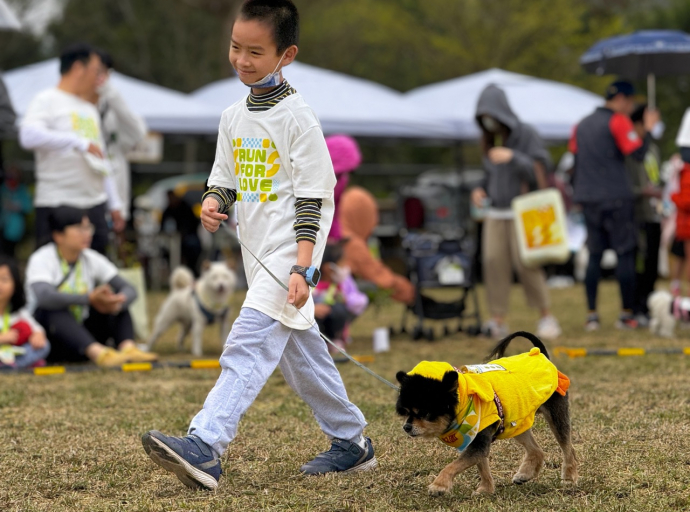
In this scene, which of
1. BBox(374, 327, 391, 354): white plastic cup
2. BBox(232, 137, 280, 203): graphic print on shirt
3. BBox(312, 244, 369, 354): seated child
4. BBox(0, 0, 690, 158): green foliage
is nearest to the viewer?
BBox(232, 137, 280, 203): graphic print on shirt

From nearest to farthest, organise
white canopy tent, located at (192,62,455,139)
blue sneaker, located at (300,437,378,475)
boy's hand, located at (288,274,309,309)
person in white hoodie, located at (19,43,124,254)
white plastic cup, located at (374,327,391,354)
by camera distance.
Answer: boy's hand, located at (288,274,309,309)
blue sneaker, located at (300,437,378,475)
person in white hoodie, located at (19,43,124,254)
white plastic cup, located at (374,327,391,354)
white canopy tent, located at (192,62,455,139)

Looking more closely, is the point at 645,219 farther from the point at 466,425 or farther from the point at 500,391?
the point at 466,425

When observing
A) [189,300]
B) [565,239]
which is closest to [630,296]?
[565,239]

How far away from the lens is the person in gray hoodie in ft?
25.9

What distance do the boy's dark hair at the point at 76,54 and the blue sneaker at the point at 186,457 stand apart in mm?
4576

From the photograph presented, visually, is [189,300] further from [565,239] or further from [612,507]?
[612,507]

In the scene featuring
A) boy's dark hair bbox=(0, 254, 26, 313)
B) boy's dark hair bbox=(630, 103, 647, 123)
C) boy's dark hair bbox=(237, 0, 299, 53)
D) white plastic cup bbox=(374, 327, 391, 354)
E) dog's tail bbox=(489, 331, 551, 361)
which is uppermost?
boy's dark hair bbox=(237, 0, 299, 53)

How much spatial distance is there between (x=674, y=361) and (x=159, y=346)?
4.18 meters

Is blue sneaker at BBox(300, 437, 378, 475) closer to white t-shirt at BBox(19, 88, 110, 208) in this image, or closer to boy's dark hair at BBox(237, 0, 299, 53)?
boy's dark hair at BBox(237, 0, 299, 53)

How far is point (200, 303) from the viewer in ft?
24.8

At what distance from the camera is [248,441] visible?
14.1ft

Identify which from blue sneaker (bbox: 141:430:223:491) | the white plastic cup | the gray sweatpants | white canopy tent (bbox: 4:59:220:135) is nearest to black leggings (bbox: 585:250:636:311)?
the white plastic cup

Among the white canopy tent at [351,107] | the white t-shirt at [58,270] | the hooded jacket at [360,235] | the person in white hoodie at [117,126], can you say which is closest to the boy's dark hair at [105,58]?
the person in white hoodie at [117,126]

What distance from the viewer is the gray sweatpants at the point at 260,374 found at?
335cm
